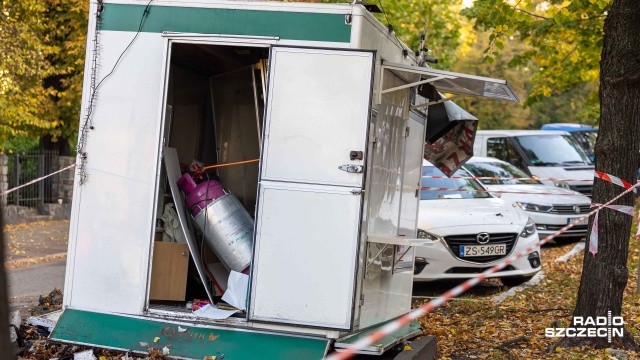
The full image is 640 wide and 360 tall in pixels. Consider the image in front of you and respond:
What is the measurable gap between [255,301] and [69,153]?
63.3ft

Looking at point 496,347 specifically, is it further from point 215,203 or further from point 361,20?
point 361,20

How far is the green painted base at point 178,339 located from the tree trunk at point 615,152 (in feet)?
8.70

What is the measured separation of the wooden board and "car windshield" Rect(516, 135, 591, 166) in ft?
42.2

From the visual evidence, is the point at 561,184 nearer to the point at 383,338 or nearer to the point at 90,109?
the point at 383,338

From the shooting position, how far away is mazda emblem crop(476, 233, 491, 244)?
10797mm

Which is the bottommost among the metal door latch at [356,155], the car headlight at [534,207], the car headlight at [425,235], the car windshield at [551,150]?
the car headlight at [425,235]

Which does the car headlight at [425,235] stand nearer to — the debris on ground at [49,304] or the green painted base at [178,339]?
the debris on ground at [49,304]

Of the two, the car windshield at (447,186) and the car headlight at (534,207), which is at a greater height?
the car windshield at (447,186)

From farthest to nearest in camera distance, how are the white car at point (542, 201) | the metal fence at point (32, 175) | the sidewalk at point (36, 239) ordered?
the metal fence at point (32, 175) → the sidewalk at point (36, 239) → the white car at point (542, 201)

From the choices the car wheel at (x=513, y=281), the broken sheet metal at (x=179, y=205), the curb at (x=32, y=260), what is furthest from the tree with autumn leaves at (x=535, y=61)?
the curb at (x=32, y=260)

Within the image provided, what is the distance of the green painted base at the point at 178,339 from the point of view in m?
6.32

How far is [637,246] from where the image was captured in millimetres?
14703

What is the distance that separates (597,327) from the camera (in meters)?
7.48

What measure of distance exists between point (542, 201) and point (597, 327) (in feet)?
27.3
